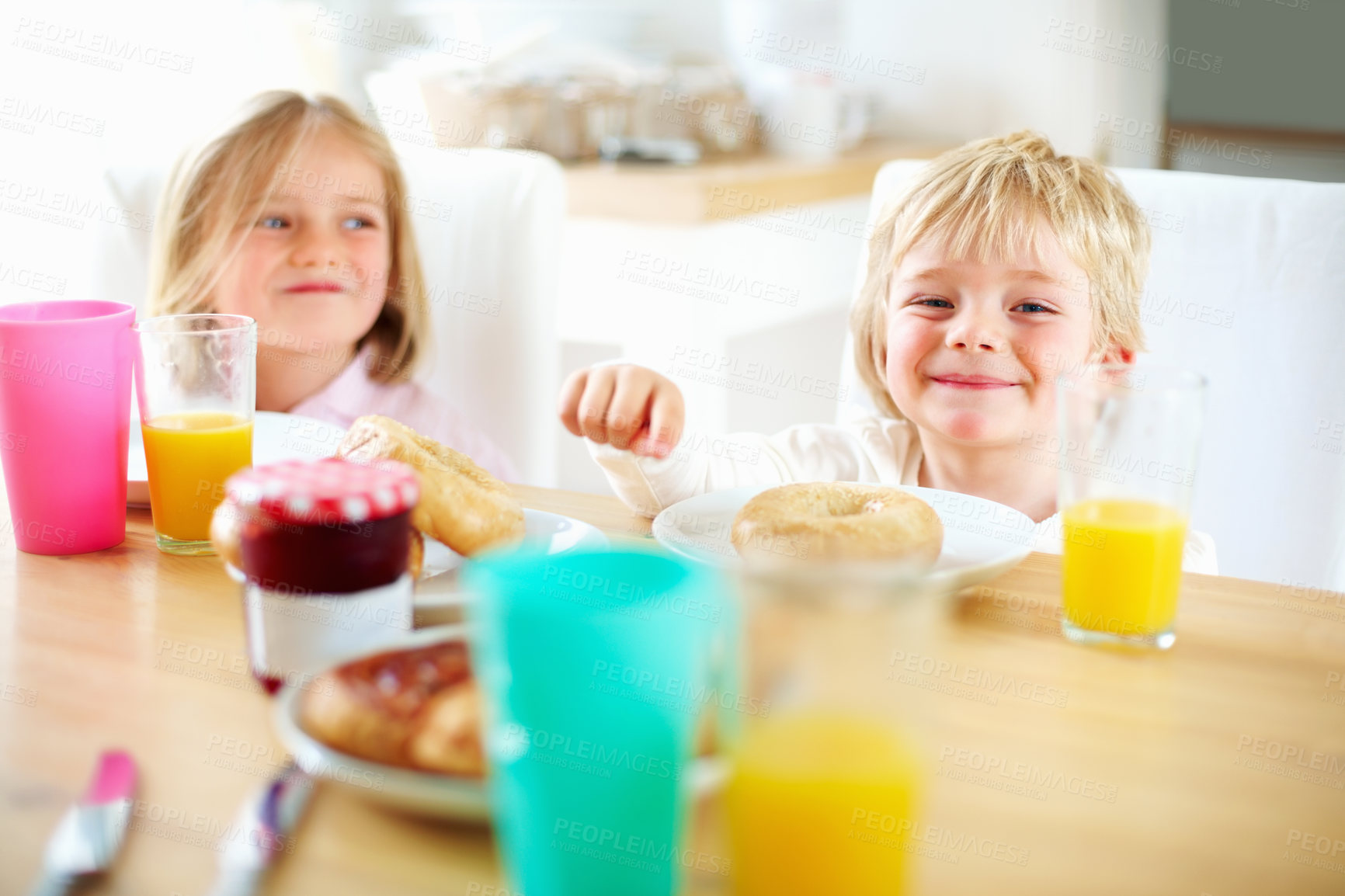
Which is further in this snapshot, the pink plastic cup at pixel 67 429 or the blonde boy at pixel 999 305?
the blonde boy at pixel 999 305

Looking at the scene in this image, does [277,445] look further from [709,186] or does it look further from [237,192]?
[709,186]

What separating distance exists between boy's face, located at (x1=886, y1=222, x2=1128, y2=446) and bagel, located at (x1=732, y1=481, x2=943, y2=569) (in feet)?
1.21

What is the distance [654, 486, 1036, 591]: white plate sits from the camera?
806 millimetres

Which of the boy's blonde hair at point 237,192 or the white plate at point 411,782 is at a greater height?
the boy's blonde hair at point 237,192

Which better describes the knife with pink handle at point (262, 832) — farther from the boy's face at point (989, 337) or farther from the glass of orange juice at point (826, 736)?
the boy's face at point (989, 337)

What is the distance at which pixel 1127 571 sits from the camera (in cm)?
74

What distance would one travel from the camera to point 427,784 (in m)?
A: 0.49

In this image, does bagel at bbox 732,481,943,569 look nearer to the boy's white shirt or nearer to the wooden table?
the wooden table

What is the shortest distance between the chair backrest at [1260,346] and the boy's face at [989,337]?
15 centimetres

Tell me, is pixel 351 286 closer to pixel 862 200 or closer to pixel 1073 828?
pixel 1073 828

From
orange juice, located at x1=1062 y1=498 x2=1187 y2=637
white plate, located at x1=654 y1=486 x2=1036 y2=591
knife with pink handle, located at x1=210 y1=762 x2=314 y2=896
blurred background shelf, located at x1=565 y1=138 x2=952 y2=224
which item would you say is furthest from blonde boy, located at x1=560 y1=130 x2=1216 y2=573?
blurred background shelf, located at x1=565 y1=138 x2=952 y2=224

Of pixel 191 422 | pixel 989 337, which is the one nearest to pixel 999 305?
pixel 989 337

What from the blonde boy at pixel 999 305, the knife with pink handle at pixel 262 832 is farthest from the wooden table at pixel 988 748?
the blonde boy at pixel 999 305

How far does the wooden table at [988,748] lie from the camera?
50 centimetres
